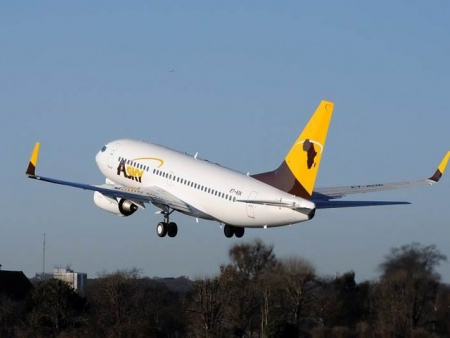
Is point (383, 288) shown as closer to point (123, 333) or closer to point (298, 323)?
point (298, 323)

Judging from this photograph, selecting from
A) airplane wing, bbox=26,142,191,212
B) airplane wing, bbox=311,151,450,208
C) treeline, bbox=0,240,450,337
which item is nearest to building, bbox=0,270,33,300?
treeline, bbox=0,240,450,337

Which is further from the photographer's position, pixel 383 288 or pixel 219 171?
pixel 383 288

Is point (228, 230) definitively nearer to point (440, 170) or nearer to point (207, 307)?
point (207, 307)

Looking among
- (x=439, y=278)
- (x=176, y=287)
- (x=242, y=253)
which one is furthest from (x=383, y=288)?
(x=176, y=287)

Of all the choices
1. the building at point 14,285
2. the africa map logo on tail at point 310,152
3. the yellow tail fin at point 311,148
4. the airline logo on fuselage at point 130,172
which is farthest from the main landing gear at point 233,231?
the building at point 14,285

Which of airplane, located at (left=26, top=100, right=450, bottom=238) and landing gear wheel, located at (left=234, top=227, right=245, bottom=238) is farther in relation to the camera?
landing gear wheel, located at (left=234, top=227, right=245, bottom=238)

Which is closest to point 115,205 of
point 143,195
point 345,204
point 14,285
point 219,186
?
point 143,195

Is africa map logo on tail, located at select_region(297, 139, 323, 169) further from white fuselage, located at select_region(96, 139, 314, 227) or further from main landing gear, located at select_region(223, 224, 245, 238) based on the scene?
main landing gear, located at select_region(223, 224, 245, 238)

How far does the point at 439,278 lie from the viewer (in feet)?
439

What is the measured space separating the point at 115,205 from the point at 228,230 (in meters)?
9.11

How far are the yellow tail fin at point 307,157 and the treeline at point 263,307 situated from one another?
1560cm

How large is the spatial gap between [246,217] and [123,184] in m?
19.0

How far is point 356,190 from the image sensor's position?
125438 millimetres

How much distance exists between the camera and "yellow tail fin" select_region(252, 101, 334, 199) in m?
114
